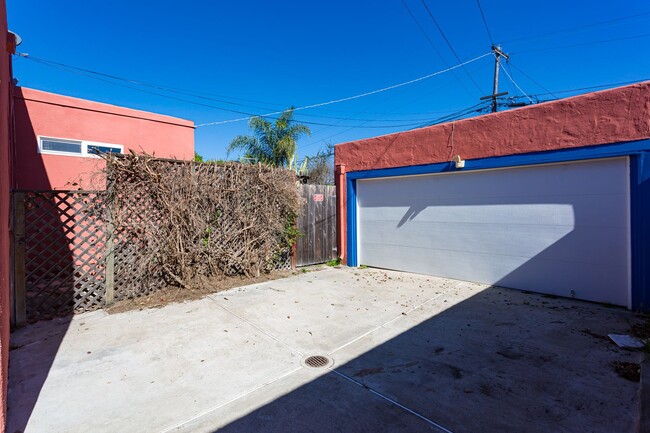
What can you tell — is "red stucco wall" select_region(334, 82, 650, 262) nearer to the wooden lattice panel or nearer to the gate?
the gate

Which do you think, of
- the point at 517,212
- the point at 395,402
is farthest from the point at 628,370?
the point at 517,212

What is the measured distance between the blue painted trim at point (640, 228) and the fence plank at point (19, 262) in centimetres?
855

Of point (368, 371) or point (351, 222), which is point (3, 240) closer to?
point (368, 371)

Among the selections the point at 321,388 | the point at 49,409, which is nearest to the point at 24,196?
the point at 49,409

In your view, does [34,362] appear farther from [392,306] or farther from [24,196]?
[392,306]

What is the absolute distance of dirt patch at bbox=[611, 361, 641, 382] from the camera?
9.76 feet

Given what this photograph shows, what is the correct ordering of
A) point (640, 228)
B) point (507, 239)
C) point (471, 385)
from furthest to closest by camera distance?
1. point (507, 239)
2. point (640, 228)
3. point (471, 385)

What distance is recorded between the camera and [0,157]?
230 centimetres

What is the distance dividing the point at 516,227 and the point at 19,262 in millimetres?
7792

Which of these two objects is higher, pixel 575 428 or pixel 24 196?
pixel 24 196

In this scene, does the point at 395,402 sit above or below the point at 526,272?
below

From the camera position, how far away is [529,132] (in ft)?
18.6

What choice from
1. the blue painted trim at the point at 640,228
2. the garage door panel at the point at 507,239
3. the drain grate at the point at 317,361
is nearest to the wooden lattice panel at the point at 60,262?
the drain grate at the point at 317,361

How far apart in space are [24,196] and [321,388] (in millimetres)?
4694
